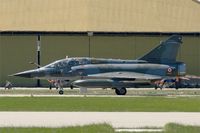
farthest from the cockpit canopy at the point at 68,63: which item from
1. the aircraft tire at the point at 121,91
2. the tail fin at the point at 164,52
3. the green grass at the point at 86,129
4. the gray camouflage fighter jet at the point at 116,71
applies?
the green grass at the point at 86,129

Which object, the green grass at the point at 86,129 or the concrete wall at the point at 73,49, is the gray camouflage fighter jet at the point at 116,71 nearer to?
the concrete wall at the point at 73,49

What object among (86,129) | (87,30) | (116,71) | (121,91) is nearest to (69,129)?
(86,129)

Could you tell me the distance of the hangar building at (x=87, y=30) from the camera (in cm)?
6381

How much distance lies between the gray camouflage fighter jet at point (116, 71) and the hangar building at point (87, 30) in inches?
A: 701

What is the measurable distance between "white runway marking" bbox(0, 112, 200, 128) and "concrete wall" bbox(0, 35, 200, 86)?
41.6 m

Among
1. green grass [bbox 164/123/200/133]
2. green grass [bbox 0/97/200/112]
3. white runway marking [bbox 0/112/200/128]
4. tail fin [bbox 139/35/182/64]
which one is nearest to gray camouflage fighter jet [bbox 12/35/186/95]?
tail fin [bbox 139/35/182/64]

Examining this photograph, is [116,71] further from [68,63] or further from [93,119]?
[93,119]

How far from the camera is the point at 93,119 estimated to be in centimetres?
1998

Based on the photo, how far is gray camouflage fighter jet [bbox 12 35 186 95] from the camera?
4425 cm

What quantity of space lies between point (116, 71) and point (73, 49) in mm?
18846
